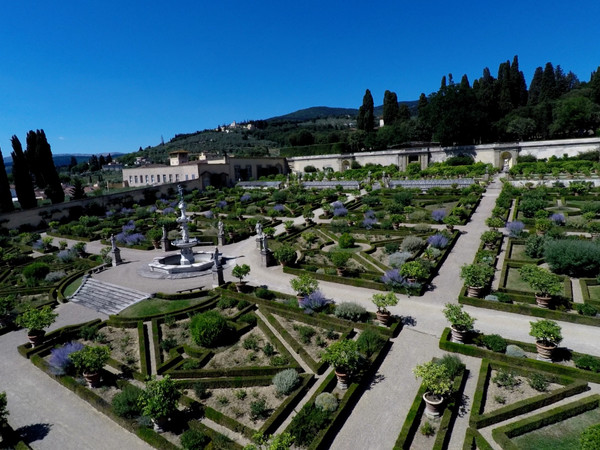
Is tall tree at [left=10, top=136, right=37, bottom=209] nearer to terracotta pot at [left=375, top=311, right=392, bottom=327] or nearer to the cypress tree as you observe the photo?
the cypress tree

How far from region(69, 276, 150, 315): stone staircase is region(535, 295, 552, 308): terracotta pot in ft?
66.3

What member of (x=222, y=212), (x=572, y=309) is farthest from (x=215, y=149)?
(x=572, y=309)

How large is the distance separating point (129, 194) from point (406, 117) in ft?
221

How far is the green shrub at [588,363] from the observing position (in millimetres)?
11594

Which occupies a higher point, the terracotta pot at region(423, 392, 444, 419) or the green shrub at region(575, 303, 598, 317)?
the green shrub at region(575, 303, 598, 317)

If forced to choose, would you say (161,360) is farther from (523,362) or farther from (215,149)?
(215,149)

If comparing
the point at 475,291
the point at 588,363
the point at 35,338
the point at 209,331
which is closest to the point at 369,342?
the point at 209,331

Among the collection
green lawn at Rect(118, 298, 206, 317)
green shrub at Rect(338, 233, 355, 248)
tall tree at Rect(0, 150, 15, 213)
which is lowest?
green lawn at Rect(118, 298, 206, 317)

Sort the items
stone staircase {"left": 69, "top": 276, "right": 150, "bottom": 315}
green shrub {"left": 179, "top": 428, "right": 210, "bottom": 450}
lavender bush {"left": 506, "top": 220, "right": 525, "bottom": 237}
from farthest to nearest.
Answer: lavender bush {"left": 506, "top": 220, "right": 525, "bottom": 237}, stone staircase {"left": 69, "top": 276, "right": 150, "bottom": 315}, green shrub {"left": 179, "top": 428, "right": 210, "bottom": 450}

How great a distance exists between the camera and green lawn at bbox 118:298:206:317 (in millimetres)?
18806

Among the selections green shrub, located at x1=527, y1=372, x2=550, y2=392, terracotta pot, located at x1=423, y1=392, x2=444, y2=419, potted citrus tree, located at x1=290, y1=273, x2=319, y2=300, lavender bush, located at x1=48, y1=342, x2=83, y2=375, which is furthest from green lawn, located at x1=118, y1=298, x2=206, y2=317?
green shrub, located at x1=527, y1=372, x2=550, y2=392

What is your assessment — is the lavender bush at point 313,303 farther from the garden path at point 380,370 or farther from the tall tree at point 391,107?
the tall tree at point 391,107

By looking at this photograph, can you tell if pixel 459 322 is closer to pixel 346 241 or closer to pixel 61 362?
pixel 346 241

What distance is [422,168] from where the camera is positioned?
68.9 m
